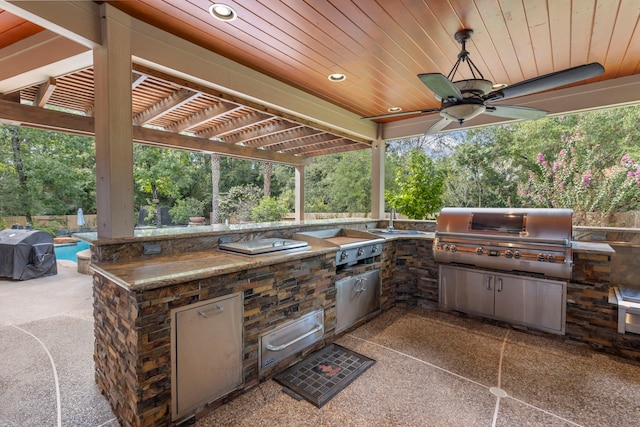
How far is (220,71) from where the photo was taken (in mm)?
2775

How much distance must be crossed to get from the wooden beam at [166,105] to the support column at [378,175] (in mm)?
2990

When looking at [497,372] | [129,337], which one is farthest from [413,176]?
[129,337]

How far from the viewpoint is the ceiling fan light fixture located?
2340 millimetres

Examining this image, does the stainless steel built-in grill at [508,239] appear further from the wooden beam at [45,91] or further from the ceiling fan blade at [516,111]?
the wooden beam at [45,91]

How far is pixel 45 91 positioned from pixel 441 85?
381 centimetres

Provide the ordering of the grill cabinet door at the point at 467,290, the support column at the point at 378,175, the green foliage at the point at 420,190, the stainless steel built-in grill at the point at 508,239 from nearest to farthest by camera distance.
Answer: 1. the stainless steel built-in grill at the point at 508,239
2. the grill cabinet door at the point at 467,290
3. the green foliage at the point at 420,190
4. the support column at the point at 378,175

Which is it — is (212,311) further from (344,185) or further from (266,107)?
(344,185)

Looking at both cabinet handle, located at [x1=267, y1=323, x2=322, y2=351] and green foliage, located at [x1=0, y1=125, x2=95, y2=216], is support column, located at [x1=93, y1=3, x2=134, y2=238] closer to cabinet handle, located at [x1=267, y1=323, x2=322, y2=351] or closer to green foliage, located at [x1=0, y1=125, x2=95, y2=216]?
cabinet handle, located at [x1=267, y1=323, x2=322, y2=351]

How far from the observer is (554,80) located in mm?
1985

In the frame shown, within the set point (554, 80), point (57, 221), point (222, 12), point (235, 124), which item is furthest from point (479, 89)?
point (57, 221)

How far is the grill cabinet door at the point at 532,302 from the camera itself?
118 inches

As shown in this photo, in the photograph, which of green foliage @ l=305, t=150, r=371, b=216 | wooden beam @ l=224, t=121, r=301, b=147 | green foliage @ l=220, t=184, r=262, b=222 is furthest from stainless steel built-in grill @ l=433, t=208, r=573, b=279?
green foliage @ l=220, t=184, r=262, b=222

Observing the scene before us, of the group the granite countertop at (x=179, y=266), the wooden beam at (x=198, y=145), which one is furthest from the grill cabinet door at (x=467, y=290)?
the wooden beam at (x=198, y=145)

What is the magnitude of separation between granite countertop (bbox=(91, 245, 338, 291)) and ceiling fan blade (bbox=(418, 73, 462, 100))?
1.56 meters
